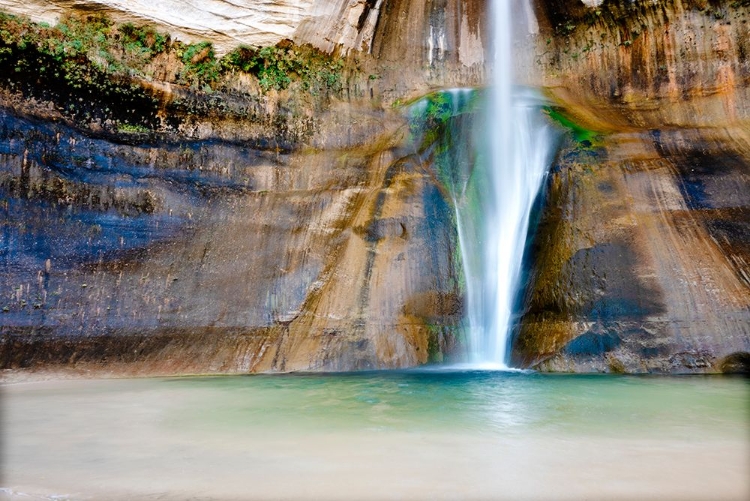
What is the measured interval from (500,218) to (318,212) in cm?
339

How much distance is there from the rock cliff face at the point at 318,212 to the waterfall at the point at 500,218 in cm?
34

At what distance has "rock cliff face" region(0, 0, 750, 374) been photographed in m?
8.62

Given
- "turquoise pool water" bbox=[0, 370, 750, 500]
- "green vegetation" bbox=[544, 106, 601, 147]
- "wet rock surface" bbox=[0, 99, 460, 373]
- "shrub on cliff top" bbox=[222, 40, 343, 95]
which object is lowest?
"turquoise pool water" bbox=[0, 370, 750, 500]

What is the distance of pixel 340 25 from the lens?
12.9 meters

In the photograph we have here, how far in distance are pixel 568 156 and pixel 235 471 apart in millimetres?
8400

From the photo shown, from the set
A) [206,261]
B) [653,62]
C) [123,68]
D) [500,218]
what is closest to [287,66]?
[123,68]

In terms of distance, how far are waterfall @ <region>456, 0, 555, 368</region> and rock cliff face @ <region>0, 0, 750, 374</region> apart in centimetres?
34

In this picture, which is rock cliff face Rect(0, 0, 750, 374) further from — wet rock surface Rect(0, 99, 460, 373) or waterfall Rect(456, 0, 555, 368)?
waterfall Rect(456, 0, 555, 368)

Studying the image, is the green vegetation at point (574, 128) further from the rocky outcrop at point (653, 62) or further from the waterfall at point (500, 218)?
the rocky outcrop at point (653, 62)

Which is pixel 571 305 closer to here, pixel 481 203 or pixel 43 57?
pixel 481 203

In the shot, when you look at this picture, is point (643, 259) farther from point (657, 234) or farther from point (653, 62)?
point (653, 62)

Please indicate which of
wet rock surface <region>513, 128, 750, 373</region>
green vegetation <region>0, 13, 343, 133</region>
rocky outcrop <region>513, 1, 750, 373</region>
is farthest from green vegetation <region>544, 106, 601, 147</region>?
green vegetation <region>0, 13, 343, 133</region>

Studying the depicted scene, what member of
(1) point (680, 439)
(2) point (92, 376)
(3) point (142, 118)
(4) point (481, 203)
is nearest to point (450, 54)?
(4) point (481, 203)

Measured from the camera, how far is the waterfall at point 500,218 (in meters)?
9.77
